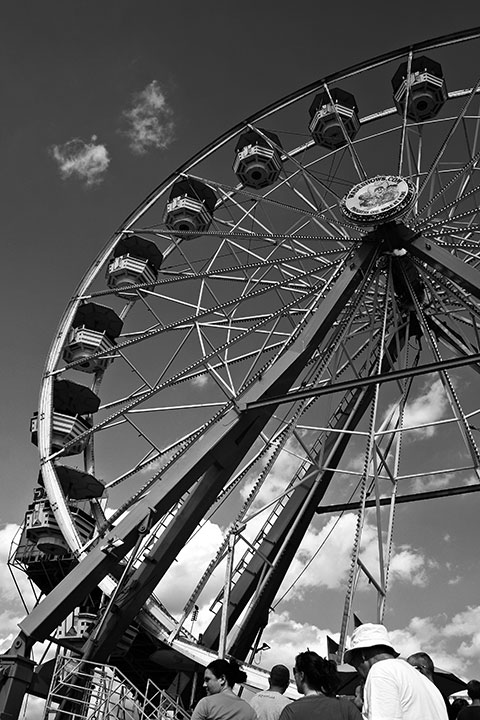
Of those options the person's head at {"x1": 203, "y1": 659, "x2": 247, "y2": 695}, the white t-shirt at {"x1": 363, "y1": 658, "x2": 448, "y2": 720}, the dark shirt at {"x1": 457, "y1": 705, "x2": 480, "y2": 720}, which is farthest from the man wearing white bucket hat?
the person's head at {"x1": 203, "y1": 659, "x2": 247, "y2": 695}

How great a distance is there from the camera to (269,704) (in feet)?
13.8

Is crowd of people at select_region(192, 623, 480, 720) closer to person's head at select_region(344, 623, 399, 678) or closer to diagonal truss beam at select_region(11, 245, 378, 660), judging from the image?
person's head at select_region(344, 623, 399, 678)

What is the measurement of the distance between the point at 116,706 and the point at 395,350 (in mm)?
8884

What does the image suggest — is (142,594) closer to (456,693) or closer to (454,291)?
(456,693)

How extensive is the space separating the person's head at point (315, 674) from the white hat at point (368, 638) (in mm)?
270

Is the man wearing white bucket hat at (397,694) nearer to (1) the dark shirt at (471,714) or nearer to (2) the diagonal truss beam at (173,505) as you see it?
(1) the dark shirt at (471,714)

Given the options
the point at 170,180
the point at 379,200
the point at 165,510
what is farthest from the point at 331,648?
the point at 170,180

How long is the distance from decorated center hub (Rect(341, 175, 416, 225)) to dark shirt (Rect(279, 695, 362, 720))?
1062 centimetres

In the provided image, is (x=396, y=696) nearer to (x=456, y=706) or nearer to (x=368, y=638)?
(x=368, y=638)

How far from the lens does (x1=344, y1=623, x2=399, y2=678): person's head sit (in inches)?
112

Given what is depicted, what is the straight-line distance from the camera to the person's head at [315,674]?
3.12m

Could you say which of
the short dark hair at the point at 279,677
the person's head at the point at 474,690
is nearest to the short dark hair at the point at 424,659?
the person's head at the point at 474,690

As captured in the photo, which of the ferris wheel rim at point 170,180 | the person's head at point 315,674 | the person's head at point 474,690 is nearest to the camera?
the person's head at point 315,674

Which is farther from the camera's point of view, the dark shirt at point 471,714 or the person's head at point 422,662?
the person's head at point 422,662
